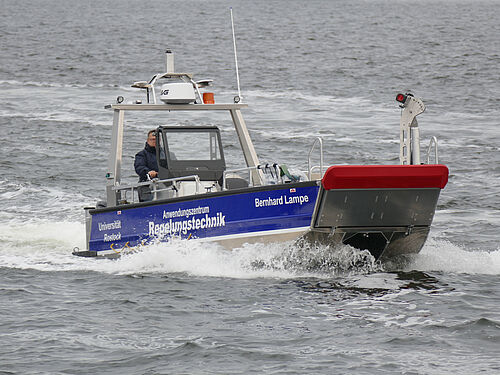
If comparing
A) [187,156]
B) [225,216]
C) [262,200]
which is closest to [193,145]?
[187,156]

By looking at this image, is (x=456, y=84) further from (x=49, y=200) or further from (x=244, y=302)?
(x=244, y=302)

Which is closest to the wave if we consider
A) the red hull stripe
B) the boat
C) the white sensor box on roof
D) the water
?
the water

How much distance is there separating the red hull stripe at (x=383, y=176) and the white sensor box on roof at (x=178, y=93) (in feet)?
10.5

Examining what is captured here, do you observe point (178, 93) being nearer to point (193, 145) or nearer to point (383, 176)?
point (193, 145)

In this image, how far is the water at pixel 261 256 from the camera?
836 centimetres

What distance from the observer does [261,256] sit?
10.9 meters

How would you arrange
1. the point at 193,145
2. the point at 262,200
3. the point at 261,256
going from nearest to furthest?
1. the point at 262,200
2. the point at 261,256
3. the point at 193,145

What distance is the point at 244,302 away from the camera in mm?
9898

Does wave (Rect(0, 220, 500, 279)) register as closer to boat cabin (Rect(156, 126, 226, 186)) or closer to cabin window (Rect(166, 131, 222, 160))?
boat cabin (Rect(156, 126, 226, 186))

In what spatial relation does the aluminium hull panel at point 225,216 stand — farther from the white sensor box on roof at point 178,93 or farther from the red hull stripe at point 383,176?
the white sensor box on roof at point 178,93

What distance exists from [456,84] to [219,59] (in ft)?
45.1

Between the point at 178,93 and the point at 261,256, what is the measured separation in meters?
2.87

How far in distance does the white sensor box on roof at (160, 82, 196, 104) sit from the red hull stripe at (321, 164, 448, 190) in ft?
10.5

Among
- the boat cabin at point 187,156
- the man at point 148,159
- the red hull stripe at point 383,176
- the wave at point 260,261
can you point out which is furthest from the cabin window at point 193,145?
the red hull stripe at point 383,176
